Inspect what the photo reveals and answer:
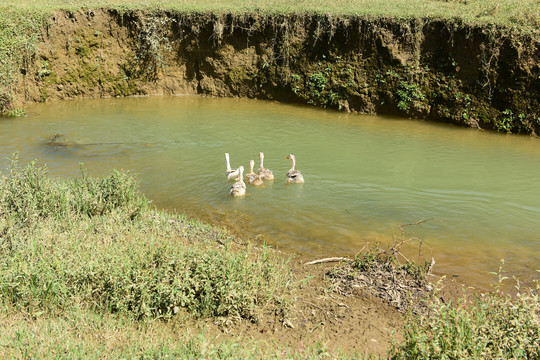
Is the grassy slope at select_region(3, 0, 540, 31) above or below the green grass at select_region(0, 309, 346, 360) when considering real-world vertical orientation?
above

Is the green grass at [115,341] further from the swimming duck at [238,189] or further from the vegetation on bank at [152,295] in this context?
the swimming duck at [238,189]

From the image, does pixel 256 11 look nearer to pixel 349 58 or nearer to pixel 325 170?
pixel 349 58

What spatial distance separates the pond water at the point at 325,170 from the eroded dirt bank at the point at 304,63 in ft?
3.04

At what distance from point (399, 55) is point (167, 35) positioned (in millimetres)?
9493

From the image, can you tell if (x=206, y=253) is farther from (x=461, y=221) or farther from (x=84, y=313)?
(x=461, y=221)

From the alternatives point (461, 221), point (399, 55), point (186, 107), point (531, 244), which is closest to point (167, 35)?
point (186, 107)

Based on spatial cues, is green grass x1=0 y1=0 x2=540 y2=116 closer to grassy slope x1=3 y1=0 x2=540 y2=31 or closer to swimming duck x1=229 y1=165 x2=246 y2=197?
grassy slope x1=3 y1=0 x2=540 y2=31

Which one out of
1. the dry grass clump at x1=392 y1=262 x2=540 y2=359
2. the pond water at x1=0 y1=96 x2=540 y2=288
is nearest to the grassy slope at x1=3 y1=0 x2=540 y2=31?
the pond water at x1=0 y1=96 x2=540 y2=288

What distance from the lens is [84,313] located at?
18.4ft

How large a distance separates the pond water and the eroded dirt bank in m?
0.93

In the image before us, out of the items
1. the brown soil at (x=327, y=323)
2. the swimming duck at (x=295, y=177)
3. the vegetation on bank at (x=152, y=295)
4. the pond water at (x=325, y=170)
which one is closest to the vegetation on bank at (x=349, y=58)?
the pond water at (x=325, y=170)

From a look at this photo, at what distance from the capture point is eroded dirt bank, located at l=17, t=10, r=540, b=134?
1650 centimetres

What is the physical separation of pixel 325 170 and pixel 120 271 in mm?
7463

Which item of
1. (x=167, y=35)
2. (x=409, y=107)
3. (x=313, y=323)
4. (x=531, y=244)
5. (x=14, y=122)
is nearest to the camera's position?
(x=313, y=323)
